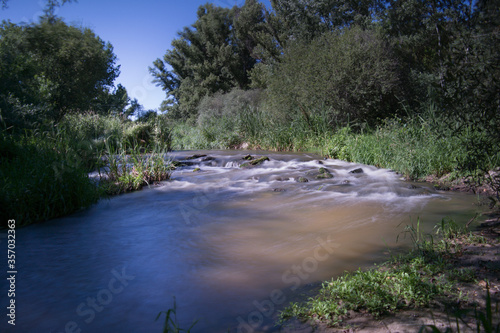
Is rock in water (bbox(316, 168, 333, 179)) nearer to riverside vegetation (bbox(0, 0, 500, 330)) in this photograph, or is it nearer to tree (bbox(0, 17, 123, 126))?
riverside vegetation (bbox(0, 0, 500, 330))

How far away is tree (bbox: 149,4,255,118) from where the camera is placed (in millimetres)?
35812

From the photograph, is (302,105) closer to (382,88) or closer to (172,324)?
(382,88)

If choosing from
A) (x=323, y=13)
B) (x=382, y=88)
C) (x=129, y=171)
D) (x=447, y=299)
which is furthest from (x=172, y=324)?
(x=323, y=13)

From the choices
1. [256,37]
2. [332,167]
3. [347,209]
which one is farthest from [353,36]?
[256,37]

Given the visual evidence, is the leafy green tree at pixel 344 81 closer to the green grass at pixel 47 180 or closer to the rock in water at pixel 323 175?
the rock in water at pixel 323 175

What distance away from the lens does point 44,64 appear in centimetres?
1623

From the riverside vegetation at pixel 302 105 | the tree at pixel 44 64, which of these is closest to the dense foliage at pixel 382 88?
the riverside vegetation at pixel 302 105

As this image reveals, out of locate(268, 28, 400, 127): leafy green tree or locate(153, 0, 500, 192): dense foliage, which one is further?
locate(268, 28, 400, 127): leafy green tree

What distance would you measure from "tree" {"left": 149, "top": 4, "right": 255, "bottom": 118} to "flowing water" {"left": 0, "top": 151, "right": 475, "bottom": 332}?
2965cm

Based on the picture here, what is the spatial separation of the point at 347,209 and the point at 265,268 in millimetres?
2763

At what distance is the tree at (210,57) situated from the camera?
117ft

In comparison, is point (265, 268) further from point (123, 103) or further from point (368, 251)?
point (123, 103)

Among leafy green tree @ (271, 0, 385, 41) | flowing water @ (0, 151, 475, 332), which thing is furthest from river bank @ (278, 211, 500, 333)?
leafy green tree @ (271, 0, 385, 41)

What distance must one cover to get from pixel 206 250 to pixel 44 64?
16.8 m
